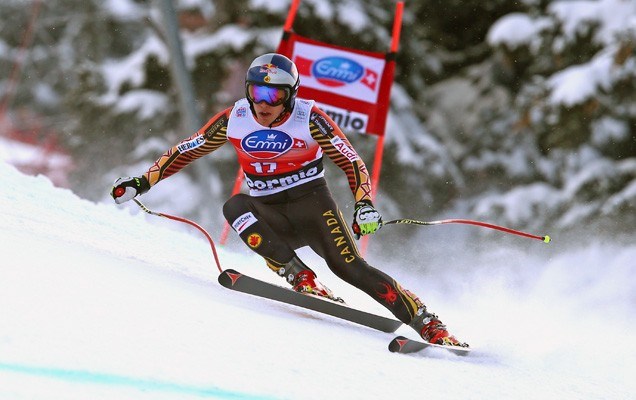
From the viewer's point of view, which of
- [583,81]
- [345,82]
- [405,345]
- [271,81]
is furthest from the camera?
[583,81]

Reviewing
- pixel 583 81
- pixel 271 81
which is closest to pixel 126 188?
pixel 271 81

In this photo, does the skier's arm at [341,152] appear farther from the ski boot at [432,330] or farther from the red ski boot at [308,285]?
the ski boot at [432,330]

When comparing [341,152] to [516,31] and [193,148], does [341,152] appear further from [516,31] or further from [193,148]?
[516,31]

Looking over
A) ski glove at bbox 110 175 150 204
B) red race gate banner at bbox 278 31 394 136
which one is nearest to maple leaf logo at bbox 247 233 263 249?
ski glove at bbox 110 175 150 204

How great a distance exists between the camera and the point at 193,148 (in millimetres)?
5039

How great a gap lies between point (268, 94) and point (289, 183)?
1.71ft

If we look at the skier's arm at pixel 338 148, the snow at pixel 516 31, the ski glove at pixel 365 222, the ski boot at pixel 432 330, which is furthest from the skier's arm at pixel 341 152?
the snow at pixel 516 31

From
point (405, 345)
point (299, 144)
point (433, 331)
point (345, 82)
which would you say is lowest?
point (405, 345)

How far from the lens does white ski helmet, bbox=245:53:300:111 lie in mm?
4574

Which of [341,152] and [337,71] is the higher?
[337,71]

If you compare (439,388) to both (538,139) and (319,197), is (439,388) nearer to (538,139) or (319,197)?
(319,197)

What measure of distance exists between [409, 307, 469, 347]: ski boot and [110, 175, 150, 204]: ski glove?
151cm

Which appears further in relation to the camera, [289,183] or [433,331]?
Result: [289,183]

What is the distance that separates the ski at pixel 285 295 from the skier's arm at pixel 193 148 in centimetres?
68
